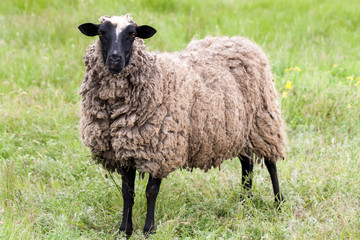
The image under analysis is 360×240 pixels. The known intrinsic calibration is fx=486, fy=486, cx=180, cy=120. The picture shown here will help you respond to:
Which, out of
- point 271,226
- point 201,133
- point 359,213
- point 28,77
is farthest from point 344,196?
point 28,77

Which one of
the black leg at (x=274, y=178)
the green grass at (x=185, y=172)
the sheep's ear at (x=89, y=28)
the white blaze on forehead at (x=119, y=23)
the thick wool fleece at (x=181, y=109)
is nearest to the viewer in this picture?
the white blaze on forehead at (x=119, y=23)

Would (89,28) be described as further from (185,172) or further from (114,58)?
(185,172)

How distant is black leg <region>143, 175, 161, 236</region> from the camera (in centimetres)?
405

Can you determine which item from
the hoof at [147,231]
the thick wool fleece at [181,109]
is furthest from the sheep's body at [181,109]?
the hoof at [147,231]

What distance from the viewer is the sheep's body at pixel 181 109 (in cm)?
382

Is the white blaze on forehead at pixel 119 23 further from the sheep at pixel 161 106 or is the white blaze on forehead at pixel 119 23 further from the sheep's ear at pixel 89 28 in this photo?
the sheep's ear at pixel 89 28

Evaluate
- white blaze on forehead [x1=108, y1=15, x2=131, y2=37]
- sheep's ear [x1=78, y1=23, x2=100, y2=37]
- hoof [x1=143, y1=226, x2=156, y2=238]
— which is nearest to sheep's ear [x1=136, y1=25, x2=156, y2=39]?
white blaze on forehead [x1=108, y1=15, x2=131, y2=37]

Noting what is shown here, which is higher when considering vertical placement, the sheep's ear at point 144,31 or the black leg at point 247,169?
the sheep's ear at point 144,31

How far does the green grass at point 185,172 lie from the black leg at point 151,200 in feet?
0.28

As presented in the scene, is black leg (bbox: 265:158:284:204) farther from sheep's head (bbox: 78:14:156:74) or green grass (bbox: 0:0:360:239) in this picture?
sheep's head (bbox: 78:14:156:74)

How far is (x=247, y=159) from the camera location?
496 centimetres

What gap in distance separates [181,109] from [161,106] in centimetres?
18

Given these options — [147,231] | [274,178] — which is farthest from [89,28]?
[274,178]

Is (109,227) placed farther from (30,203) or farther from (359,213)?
(359,213)
